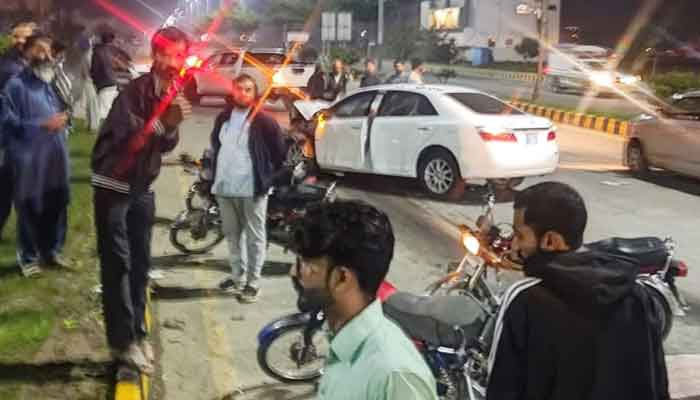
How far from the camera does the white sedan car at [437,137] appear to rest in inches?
428

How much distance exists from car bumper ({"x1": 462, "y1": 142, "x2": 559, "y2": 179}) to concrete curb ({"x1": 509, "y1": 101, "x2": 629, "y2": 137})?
768 cm

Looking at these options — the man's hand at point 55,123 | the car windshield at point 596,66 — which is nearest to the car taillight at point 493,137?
the man's hand at point 55,123

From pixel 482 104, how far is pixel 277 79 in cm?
1374

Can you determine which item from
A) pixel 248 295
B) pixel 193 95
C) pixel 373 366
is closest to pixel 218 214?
pixel 248 295

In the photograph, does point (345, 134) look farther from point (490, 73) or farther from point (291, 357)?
point (490, 73)

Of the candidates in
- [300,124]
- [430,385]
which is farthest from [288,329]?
[300,124]

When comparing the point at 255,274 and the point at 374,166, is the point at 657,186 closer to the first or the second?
the point at 374,166

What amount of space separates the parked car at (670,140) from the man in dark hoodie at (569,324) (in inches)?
411

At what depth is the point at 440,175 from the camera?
36.8 ft

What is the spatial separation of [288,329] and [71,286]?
2.52m

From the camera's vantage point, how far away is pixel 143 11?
81438mm

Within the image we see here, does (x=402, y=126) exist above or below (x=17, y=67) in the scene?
below

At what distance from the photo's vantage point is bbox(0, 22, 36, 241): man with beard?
686 centimetres

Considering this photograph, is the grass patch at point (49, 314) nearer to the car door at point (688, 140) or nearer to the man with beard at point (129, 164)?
the man with beard at point (129, 164)
